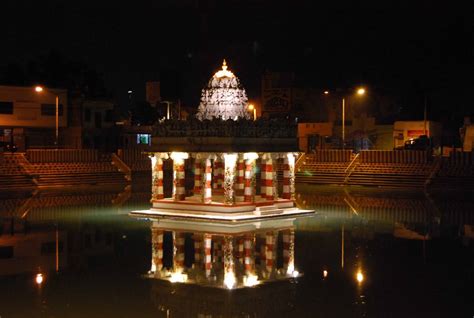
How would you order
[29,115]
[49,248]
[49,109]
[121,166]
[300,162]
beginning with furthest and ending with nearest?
1. [49,109]
2. [29,115]
3. [300,162]
4. [121,166]
5. [49,248]

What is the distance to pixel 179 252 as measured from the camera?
19812 millimetres

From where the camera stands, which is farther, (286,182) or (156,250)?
(286,182)

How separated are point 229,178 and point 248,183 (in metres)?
0.99

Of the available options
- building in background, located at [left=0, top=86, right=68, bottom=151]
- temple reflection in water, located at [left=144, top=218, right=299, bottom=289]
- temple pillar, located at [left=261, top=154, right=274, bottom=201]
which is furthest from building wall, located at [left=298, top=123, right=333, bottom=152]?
temple reflection in water, located at [left=144, top=218, right=299, bottom=289]

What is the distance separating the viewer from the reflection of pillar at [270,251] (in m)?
17.7

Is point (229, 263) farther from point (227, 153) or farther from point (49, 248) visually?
point (227, 153)

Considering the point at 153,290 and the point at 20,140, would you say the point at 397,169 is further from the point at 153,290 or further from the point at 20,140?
the point at 153,290

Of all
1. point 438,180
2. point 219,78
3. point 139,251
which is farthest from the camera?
point 438,180

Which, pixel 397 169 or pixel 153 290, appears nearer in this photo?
pixel 153 290

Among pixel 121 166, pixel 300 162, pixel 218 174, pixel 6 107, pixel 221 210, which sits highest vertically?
pixel 6 107

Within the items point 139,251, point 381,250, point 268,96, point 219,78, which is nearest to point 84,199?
point 219,78

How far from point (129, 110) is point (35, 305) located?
72469 millimetres

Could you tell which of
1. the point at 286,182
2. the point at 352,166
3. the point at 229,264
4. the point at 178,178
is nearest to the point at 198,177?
the point at 178,178

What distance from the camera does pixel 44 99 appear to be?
60.8m
